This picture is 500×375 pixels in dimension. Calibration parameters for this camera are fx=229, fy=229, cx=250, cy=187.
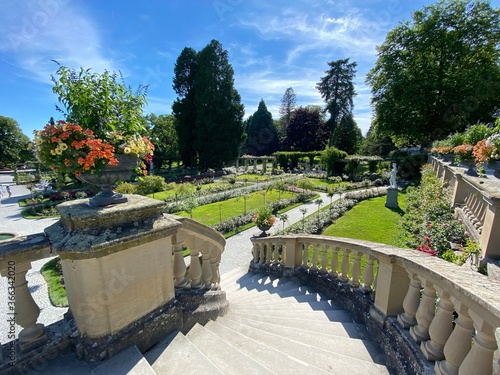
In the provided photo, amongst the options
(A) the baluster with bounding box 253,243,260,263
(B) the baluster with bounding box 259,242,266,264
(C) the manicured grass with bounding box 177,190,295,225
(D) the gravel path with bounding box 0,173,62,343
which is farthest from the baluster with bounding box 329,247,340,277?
(C) the manicured grass with bounding box 177,190,295,225

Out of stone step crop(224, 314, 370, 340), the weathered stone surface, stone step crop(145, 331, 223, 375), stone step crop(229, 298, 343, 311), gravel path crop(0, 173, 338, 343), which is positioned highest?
the weathered stone surface

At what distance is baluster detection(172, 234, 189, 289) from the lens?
2.43 metres

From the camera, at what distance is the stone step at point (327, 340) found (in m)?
2.33

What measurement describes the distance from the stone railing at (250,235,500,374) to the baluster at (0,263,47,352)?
110 inches

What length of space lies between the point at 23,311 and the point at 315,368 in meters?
2.36

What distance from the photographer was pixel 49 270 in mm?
7383

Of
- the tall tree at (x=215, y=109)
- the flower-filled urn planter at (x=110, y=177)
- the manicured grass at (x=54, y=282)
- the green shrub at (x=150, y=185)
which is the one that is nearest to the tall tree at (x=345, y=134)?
the tall tree at (x=215, y=109)

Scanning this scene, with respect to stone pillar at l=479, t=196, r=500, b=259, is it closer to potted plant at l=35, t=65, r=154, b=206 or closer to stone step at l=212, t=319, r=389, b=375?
stone step at l=212, t=319, r=389, b=375

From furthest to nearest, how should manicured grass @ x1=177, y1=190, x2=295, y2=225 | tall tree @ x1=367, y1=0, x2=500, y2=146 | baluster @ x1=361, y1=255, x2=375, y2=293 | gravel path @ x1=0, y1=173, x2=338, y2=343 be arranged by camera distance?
tall tree @ x1=367, y1=0, x2=500, y2=146, manicured grass @ x1=177, y1=190, x2=295, y2=225, gravel path @ x1=0, y1=173, x2=338, y2=343, baluster @ x1=361, y1=255, x2=375, y2=293

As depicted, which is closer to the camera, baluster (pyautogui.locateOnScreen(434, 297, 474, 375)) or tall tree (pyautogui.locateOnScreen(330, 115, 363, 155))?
baluster (pyautogui.locateOnScreen(434, 297, 474, 375))

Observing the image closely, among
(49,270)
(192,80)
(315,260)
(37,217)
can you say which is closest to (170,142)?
(192,80)

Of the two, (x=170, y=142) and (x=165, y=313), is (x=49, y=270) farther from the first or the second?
(x=170, y=142)

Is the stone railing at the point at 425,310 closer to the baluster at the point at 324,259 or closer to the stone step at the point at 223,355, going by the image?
the baluster at the point at 324,259

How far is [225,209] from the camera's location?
14211 millimetres
